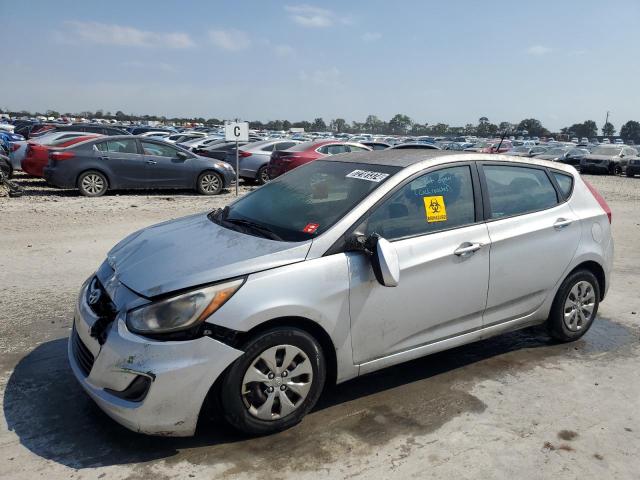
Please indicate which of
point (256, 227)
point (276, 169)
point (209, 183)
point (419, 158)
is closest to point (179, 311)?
point (256, 227)

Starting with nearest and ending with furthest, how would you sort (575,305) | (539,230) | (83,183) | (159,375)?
(159,375) < (539,230) < (575,305) < (83,183)

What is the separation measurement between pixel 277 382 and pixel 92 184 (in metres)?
11.2

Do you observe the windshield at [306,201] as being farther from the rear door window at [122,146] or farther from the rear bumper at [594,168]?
the rear bumper at [594,168]

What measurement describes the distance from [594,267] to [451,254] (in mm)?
1780

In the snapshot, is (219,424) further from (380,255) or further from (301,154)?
(301,154)

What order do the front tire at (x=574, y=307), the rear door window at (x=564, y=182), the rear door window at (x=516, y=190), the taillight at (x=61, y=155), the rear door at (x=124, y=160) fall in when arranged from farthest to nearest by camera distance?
the rear door at (x=124, y=160) < the taillight at (x=61, y=155) < the rear door window at (x=564, y=182) < the front tire at (x=574, y=307) < the rear door window at (x=516, y=190)

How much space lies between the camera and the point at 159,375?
2934 millimetres

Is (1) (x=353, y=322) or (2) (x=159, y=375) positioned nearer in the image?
(2) (x=159, y=375)

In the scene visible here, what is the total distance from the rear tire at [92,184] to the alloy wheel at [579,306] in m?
11.2

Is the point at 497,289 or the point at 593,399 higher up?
the point at 497,289

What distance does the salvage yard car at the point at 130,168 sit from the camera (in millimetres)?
12719

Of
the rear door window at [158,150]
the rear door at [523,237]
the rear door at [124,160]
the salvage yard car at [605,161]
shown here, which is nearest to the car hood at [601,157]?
the salvage yard car at [605,161]

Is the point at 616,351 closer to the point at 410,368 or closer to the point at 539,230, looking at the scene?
the point at 539,230

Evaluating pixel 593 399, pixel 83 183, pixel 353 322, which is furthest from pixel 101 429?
pixel 83 183
